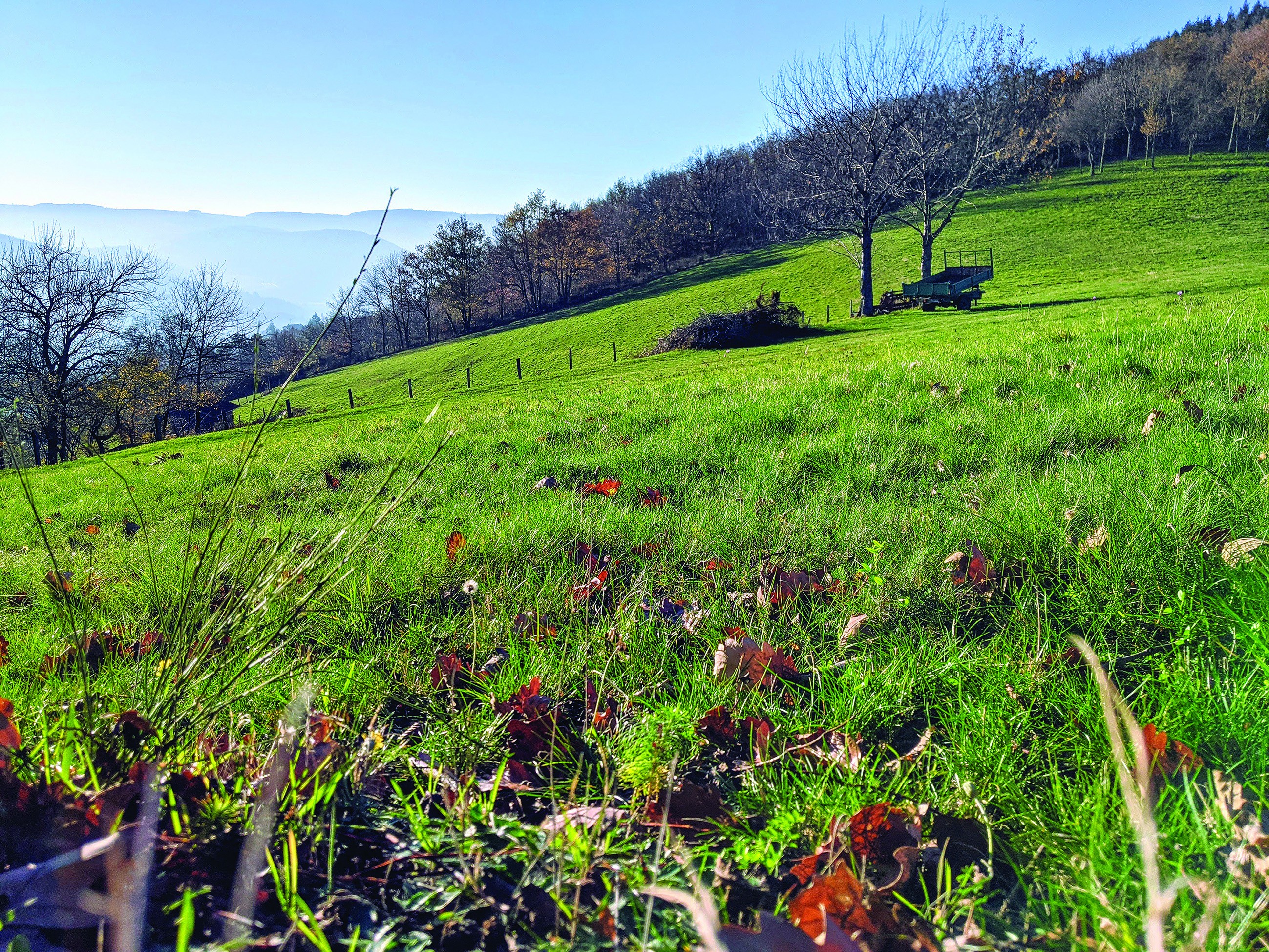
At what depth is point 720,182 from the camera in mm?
79000

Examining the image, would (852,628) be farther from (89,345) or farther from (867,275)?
(89,345)

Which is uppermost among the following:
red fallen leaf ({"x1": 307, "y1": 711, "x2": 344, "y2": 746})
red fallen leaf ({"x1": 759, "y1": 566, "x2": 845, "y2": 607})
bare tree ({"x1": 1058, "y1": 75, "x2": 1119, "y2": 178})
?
bare tree ({"x1": 1058, "y1": 75, "x2": 1119, "y2": 178})

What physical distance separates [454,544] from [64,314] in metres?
44.3

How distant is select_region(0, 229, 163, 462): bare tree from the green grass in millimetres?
35983

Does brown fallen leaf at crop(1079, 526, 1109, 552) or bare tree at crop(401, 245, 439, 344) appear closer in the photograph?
brown fallen leaf at crop(1079, 526, 1109, 552)

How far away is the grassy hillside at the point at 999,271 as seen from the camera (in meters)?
31.2

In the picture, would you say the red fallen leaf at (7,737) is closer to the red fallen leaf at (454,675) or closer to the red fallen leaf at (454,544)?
the red fallen leaf at (454,675)

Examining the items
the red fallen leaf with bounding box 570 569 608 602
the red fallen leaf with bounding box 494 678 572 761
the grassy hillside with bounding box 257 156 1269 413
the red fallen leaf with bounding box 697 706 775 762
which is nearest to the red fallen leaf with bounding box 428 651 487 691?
the red fallen leaf with bounding box 494 678 572 761

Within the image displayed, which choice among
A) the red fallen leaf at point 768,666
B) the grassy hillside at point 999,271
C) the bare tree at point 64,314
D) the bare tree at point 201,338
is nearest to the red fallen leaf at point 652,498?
the red fallen leaf at point 768,666

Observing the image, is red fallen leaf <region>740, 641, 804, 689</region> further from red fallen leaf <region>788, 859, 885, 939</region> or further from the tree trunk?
the tree trunk

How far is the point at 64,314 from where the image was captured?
35.3m

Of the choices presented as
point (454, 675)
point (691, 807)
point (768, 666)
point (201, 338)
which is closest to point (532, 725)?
point (454, 675)

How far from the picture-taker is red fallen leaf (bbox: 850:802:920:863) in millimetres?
1313

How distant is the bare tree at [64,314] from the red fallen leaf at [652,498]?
122 ft
